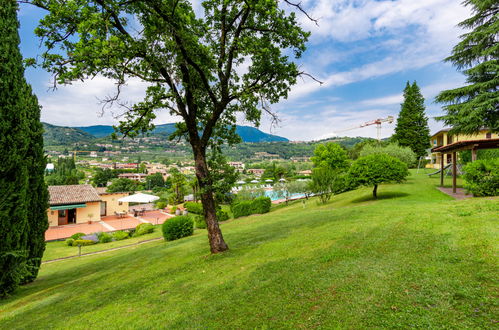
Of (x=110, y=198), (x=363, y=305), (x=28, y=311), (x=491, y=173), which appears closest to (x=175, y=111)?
(x=28, y=311)

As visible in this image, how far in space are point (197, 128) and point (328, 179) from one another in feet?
50.8

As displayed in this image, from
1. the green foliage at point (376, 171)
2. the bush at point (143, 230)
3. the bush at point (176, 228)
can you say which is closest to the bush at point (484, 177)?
the green foliage at point (376, 171)

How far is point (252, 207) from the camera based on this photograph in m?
22.6

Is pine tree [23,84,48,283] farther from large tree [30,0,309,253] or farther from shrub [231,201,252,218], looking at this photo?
shrub [231,201,252,218]

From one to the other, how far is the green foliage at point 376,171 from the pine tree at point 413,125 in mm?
31065

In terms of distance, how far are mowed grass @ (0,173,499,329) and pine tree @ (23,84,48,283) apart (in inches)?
51.4

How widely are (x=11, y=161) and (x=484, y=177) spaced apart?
17705 millimetres

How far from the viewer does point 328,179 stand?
20.2 meters

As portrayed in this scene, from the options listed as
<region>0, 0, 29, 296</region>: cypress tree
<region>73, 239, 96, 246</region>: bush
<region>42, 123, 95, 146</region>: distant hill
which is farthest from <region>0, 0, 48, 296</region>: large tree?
<region>42, 123, 95, 146</region>: distant hill

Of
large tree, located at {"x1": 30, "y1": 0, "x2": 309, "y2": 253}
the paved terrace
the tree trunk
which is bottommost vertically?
the paved terrace

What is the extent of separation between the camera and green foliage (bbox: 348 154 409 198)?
14477 millimetres

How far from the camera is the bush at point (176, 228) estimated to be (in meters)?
13.9

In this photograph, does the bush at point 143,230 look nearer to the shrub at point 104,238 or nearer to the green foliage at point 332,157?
the shrub at point 104,238

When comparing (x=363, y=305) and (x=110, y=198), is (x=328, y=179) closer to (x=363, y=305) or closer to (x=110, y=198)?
(x=363, y=305)
